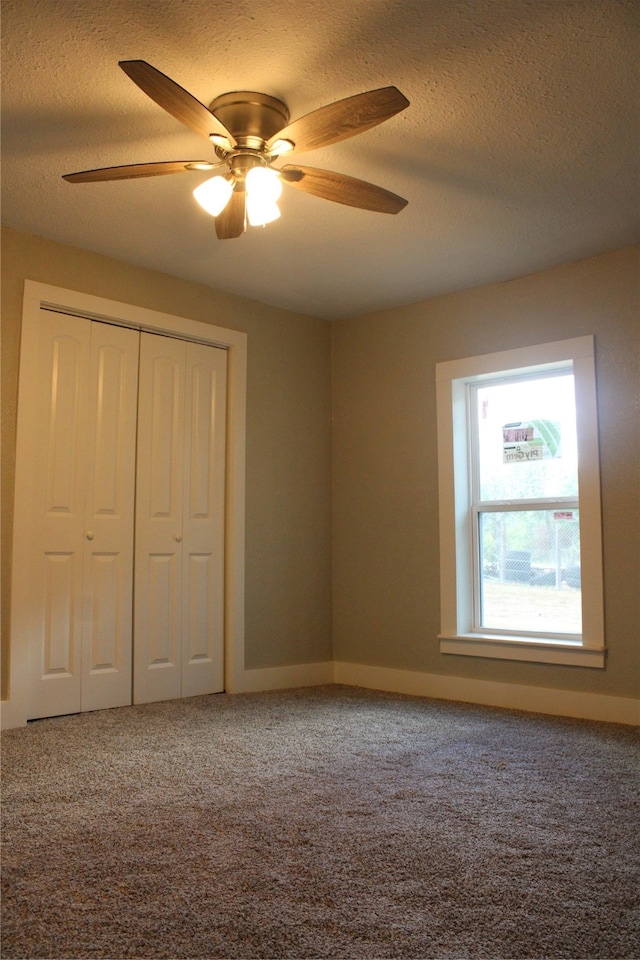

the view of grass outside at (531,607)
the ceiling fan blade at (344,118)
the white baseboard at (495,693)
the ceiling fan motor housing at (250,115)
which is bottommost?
the white baseboard at (495,693)

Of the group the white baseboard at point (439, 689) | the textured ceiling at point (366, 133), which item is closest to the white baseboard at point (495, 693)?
the white baseboard at point (439, 689)

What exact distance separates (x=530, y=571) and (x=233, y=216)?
8.53 feet

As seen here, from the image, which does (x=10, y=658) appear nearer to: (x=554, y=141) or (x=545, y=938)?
(x=545, y=938)

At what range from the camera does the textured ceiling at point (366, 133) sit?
2426mm

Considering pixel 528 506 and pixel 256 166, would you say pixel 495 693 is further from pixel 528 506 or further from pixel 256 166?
pixel 256 166

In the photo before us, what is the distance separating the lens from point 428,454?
488 cm

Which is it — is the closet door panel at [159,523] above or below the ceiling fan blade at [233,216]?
below

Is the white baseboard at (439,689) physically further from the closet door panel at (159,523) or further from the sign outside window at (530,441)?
the sign outside window at (530,441)

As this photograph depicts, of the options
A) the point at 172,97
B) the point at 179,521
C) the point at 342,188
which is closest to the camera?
the point at 172,97

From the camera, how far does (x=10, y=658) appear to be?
3727 mm

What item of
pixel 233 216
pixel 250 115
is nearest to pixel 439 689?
pixel 233 216

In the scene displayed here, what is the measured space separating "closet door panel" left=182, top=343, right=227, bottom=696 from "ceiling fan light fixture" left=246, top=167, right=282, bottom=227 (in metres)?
1.90

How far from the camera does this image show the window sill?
13.3 feet

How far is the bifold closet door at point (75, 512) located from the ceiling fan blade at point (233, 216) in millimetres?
1334
